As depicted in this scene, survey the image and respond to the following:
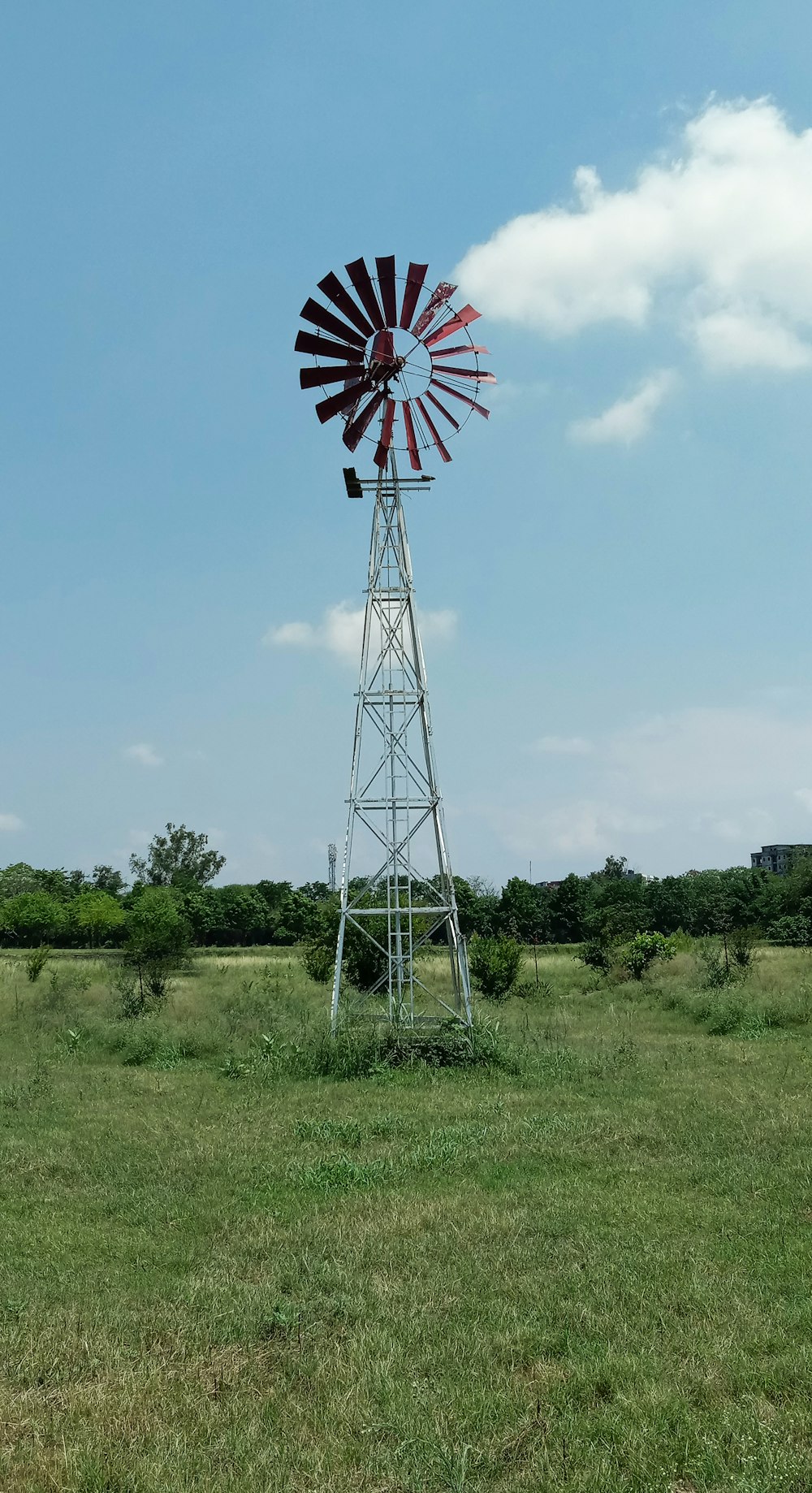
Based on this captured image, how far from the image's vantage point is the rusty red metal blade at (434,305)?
1897 centimetres

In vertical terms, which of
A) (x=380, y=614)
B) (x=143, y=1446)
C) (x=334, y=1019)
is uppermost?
(x=380, y=614)

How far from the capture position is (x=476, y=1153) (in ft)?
36.6

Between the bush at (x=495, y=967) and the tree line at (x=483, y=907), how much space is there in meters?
25.7

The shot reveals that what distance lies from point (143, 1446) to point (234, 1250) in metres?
3.02

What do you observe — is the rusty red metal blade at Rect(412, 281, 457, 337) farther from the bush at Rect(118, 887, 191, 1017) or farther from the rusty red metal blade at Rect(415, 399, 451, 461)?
the bush at Rect(118, 887, 191, 1017)

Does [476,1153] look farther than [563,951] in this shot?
No

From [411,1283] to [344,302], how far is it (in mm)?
16386

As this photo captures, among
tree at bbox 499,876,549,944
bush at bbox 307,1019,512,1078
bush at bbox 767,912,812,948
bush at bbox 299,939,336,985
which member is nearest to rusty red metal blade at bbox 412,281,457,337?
bush at bbox 307,1019,512,1078

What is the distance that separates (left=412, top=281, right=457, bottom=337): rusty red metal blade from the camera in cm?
1897

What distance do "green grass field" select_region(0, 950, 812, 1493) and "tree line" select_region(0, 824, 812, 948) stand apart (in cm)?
4152

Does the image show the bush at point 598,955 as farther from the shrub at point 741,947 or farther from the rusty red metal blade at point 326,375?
the rusty red metal blade at point 326,375

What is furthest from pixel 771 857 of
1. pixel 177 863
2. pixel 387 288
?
pixel 387 288

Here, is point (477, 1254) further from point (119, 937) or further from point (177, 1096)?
point (119, 937)

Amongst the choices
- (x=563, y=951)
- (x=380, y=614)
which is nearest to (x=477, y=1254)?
(x=380, y=614)
